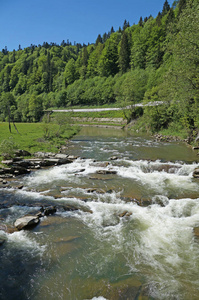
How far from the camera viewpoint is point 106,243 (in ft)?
26.6

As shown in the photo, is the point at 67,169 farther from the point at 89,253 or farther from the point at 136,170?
the point at 89,253

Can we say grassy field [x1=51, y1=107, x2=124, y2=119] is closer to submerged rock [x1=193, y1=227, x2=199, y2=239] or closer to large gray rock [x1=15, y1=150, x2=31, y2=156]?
large gray rock [x1=15, y1=150, x2=31, y2=156]

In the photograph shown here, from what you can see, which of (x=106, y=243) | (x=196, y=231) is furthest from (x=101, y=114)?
(x=106, y=243)

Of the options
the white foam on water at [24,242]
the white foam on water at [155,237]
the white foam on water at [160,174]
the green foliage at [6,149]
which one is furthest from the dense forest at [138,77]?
the white foam on water at [24,242]

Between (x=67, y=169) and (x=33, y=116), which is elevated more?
(x=33, y=116)

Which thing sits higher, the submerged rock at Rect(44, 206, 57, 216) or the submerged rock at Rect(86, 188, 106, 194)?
the submerged rock at Rect(44, 206, 57, 216)

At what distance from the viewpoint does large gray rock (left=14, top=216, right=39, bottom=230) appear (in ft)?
29.7

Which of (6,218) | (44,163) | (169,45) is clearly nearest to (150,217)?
(6,218)

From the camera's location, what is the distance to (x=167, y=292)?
5.75m

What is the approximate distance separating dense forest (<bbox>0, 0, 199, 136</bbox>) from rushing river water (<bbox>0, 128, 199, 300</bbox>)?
16843 millimetres

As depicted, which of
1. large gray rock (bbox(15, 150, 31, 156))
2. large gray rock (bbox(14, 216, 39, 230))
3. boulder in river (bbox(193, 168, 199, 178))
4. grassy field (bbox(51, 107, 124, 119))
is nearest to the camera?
large gray rock (bbox(14, 216, 39, 230))

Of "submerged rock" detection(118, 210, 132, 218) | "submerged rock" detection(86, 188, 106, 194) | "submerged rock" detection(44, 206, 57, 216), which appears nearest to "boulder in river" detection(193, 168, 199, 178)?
"submerged rock" detection(86, 188, 106, 194)

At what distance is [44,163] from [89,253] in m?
13.8

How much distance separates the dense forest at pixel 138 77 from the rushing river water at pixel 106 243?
55.3 ft
